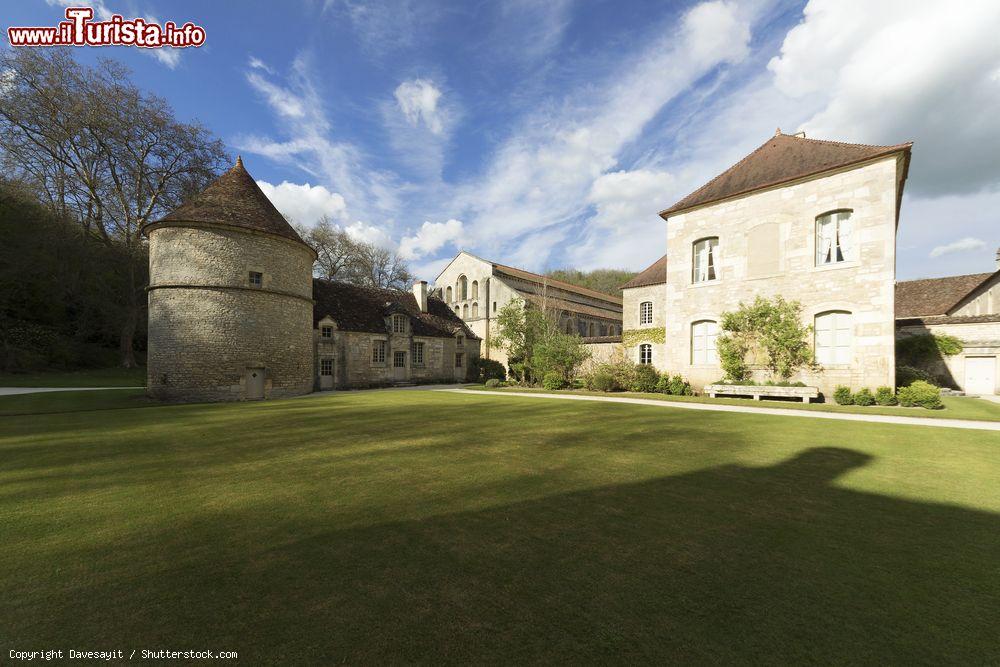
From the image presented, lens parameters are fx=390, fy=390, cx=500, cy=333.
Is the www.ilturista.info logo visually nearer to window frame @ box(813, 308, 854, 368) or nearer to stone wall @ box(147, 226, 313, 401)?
stone wall @ box(147, 226, 313, 401)

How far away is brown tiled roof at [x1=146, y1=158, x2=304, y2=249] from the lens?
16.9m

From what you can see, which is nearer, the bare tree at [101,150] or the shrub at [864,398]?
the shrub at [864,398]

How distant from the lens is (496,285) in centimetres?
3117

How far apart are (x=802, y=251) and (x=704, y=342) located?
4.92 metres

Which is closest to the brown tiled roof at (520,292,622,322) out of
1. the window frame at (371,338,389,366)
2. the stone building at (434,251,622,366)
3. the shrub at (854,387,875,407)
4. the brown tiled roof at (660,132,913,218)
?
the stone building at (434,251,622,366)

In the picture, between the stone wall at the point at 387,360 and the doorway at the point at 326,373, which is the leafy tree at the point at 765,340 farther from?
the doorway at the point at 326,373

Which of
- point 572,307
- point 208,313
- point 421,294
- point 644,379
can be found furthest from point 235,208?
point 572,307

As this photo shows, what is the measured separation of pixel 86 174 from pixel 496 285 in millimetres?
27358

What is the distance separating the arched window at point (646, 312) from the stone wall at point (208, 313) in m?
20.6

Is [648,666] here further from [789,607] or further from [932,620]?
[932,620]

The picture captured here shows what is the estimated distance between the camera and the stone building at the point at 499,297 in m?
30.9

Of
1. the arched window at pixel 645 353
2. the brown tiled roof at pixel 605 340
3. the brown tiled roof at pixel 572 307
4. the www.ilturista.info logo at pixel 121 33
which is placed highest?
the www.ilturista.info logo at pixel 121 33

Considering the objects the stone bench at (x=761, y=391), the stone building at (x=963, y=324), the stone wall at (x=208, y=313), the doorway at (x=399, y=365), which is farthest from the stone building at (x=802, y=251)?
the stone wall at (x=208, y=313)

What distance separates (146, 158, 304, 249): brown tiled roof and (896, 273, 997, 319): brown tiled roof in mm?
33896
